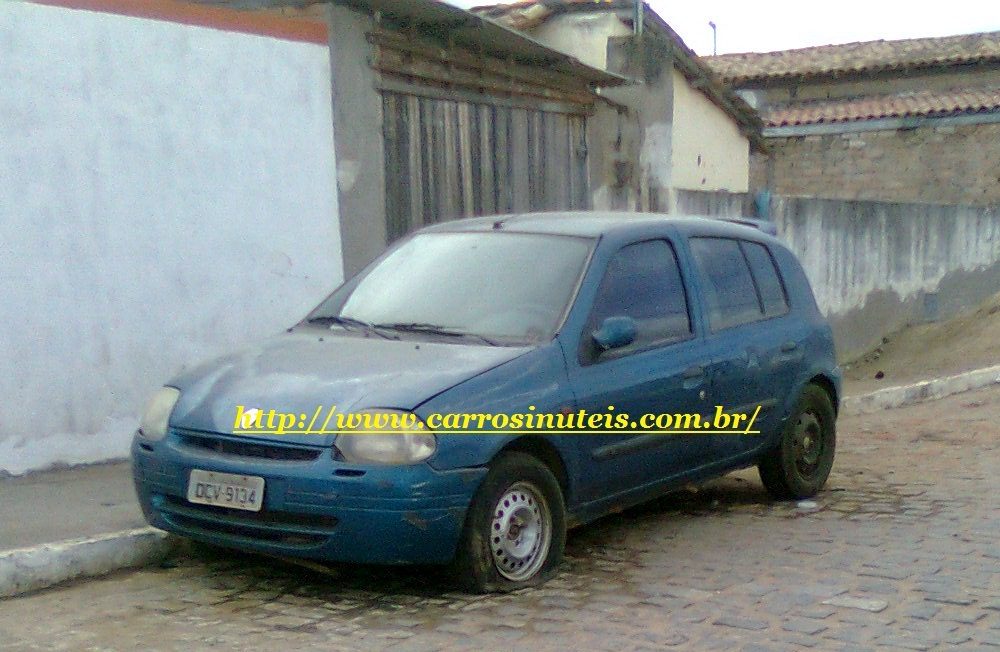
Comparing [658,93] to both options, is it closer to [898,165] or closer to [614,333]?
[614,333]

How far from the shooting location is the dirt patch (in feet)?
47.6

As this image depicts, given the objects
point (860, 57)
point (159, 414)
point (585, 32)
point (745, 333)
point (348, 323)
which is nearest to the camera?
point (159, 414)

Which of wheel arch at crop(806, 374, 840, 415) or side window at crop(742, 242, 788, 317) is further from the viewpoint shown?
wheel arch at crop(806, 374, 840, 415)

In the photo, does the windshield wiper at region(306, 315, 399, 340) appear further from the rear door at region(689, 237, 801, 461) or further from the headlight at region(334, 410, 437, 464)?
the rear door at region(689, 237, 801, 461)

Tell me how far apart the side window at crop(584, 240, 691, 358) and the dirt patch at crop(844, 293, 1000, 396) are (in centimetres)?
769

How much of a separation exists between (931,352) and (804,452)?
30.9ft

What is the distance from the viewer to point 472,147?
397 inches

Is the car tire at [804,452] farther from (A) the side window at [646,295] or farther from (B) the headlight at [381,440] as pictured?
(B) the headlight at [381,440]

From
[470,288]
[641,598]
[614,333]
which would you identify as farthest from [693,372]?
[641,598]

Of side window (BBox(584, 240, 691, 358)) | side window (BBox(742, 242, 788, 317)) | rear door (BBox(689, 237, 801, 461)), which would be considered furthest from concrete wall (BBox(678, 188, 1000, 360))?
side window (BBox(584, 240, 691, 358))

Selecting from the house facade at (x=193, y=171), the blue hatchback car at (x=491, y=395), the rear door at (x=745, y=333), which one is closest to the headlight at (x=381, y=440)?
the blue hatchback car at (x=491, y=395)

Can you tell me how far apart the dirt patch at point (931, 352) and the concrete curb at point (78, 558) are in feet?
30.9

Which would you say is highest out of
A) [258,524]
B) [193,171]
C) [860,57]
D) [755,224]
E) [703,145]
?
[860,57]

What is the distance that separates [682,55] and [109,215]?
10306 mm
